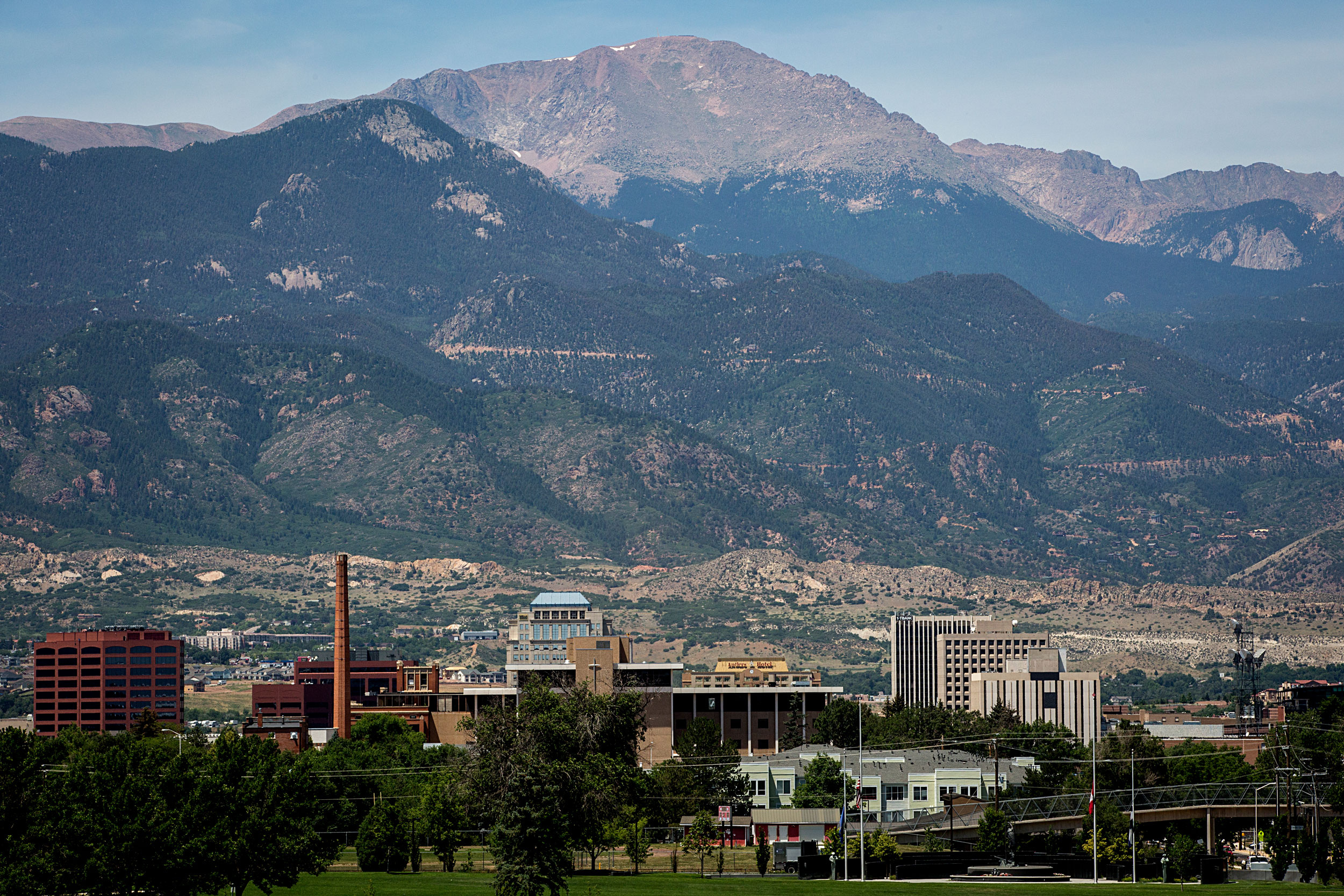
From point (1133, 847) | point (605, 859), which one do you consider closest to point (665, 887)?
point (605, 859)

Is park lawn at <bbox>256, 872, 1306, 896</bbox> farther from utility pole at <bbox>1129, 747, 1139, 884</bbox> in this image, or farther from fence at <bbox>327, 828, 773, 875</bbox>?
utility pole at <bbox>1129, 747, 1139, 884</bbox>

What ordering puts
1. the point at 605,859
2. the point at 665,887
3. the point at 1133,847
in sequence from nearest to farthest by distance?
the point at 665,887, the point at 1133,847, the point at 605,859

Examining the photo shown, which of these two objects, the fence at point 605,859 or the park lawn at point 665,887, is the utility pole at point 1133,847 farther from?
the fence at point 605,859

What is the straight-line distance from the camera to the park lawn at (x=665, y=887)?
14800cm

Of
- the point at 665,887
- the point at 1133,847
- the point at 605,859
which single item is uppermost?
the point at 1133,847

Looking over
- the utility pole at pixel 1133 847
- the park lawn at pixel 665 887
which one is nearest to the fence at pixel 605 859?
the park lawn at pixel 665 887

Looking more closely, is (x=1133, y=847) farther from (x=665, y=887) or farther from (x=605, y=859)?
(x=605, y=859)

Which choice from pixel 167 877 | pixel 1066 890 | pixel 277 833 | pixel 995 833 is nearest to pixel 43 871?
pixel 167 877

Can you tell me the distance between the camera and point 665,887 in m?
155

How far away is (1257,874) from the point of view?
170500 mm

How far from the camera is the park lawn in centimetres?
14800

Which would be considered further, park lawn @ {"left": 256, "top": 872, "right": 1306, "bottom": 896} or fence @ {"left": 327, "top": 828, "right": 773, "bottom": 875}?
fence @ {"left": 327, "top": 828, "right": 773, "bottom": 875}

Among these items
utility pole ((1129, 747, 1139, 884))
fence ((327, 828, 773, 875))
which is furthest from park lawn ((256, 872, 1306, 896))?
utility pole ((1129, 747, 1139, 884))

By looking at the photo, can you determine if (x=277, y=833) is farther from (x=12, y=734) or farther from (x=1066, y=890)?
(x=1066, y=890)
